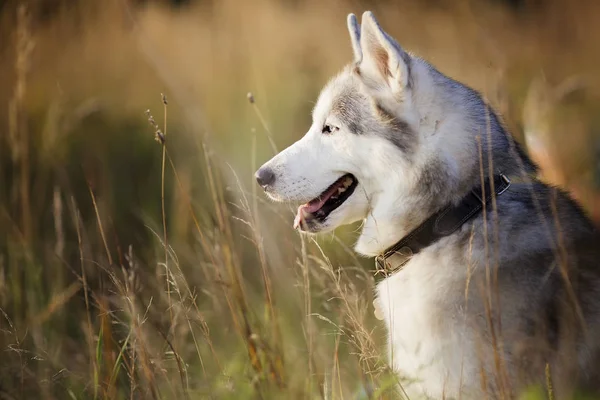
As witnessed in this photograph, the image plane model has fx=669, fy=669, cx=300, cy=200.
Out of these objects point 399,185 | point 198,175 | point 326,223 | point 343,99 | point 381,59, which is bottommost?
point 198,175

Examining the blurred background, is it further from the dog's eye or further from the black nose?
the dog's eye

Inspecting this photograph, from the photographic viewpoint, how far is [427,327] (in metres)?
2.14

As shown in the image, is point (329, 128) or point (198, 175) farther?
point (198, 175)

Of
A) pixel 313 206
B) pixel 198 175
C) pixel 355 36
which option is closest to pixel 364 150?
pixel 313 206

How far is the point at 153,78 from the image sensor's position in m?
6.97

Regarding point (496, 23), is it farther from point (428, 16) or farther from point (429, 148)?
point (429, 148)

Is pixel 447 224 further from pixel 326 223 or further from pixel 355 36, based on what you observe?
pixel 355 36

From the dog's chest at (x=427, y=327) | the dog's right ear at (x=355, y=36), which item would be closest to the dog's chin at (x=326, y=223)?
the dog's chest at (x=427, y=327)

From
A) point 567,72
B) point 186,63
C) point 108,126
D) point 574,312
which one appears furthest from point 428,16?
point 574,312

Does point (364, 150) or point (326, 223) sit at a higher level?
point (364, 150)

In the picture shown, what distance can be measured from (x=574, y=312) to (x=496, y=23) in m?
6.81


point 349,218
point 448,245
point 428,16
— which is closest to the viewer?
point 448,245

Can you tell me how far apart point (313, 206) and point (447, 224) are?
1.86 feet

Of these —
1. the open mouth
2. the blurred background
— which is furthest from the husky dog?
the blurred background
